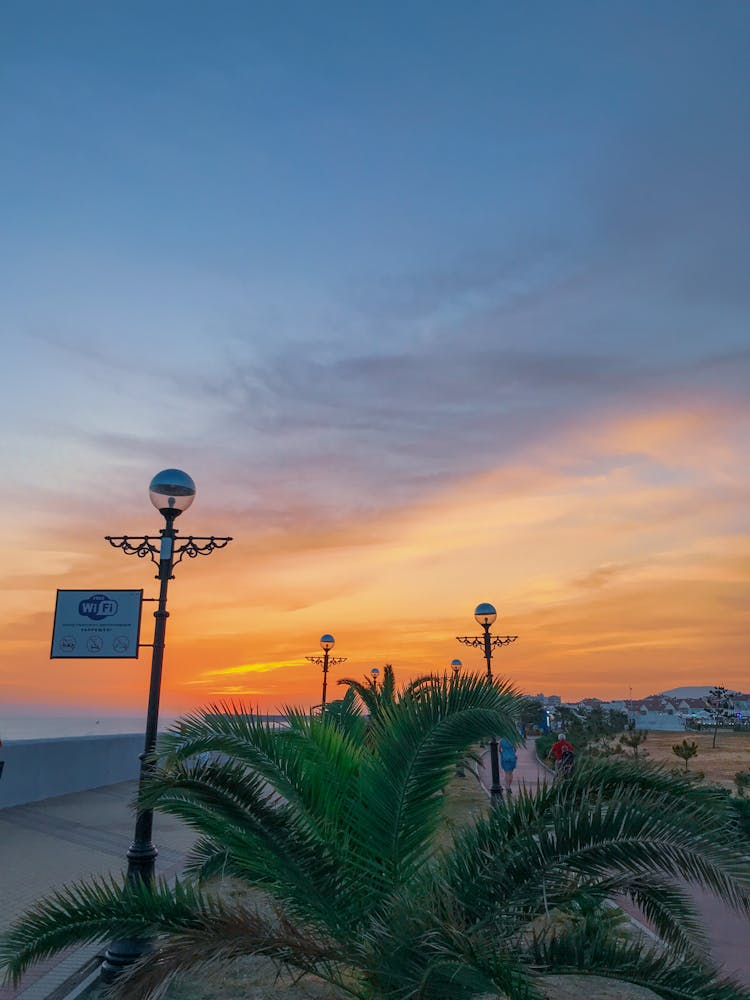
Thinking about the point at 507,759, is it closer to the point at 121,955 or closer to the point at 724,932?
the point at 724,932

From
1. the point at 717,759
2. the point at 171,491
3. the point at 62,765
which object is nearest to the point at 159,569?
the point at 171,491

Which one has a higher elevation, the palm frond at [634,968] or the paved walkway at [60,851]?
the palm frond at [634,968]

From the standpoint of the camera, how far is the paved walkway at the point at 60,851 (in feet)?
23.8

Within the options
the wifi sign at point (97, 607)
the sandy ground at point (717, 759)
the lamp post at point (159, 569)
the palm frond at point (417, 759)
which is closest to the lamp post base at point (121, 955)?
the lamp post at point (159, 569)

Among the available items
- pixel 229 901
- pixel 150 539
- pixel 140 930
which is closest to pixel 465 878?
pixel 140 930

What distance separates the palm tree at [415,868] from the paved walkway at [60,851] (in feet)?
9.02

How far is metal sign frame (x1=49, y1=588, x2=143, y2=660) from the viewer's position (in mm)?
Result: 9672

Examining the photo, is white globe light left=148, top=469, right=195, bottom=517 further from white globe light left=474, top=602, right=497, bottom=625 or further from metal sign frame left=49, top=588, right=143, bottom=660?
white globe light left=474, top=602, right=497, bottom=625

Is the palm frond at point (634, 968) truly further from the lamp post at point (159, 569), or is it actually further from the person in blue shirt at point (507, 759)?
the person in blue shirt at point (507, 759)

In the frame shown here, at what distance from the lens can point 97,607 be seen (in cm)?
978

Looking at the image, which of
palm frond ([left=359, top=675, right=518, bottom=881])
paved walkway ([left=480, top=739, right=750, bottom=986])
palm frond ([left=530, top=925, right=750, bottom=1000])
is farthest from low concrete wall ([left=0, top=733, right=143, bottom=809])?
palm frond ([left=530, top=925, right=750, bottom=1000])

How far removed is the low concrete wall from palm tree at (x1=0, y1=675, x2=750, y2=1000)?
13663mm

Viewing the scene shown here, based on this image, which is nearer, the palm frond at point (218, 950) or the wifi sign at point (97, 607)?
the palm frond at point (218, 950)

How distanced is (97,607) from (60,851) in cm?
567
